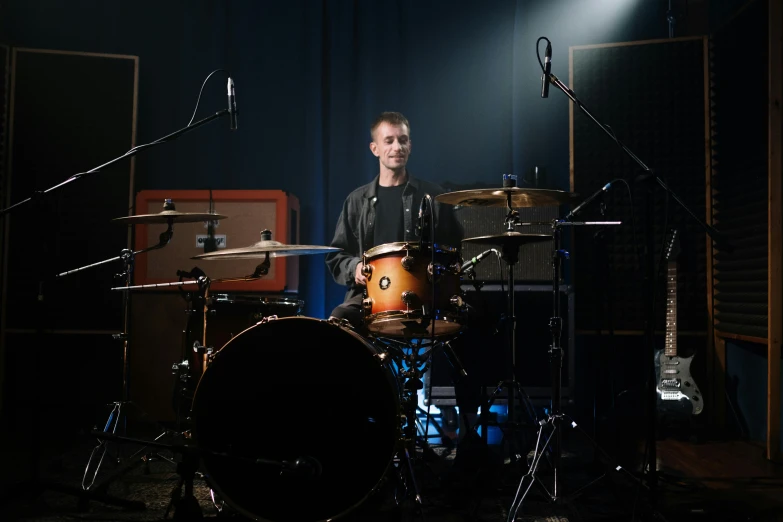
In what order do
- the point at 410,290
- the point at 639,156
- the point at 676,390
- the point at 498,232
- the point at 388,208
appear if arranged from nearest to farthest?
1. the point at 410,290
2. the point at 388,208
3. the point at 676,390
4. the point at 498,232
5. the point at 639,156

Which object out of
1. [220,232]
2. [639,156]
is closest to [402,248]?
[220,232]

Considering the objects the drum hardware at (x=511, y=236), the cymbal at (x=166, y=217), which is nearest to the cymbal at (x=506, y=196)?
the drum hardware at (x=511, y=236)

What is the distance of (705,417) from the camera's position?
14.8 feet

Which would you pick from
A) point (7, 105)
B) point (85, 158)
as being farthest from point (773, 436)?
point (7, 105)

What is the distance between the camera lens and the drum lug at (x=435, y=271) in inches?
110

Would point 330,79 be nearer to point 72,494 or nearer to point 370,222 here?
point 370,222

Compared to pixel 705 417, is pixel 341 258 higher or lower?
higher

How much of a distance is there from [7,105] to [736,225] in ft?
16.2

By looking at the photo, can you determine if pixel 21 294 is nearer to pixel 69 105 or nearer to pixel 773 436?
pixel 69 105

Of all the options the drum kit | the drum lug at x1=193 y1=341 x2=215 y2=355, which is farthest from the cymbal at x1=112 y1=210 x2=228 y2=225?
the drum kit

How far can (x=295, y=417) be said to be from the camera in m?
2.64

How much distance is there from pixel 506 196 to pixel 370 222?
1269mm

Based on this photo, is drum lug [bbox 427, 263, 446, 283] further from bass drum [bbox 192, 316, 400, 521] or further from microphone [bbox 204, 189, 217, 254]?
microphone [bbox 204, 189, 217, 254]

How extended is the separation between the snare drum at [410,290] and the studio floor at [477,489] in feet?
2.02
